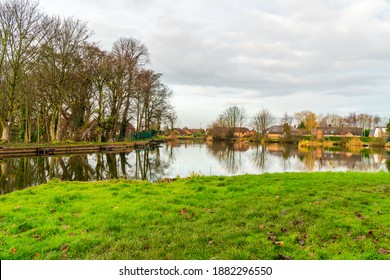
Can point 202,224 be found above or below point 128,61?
below

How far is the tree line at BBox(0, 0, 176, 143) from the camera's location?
2569 cm

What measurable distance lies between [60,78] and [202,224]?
28873 mm

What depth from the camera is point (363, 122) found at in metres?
103

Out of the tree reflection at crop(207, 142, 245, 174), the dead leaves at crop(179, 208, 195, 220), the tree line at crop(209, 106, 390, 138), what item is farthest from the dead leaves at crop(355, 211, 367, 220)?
the tree line at crop(209, 106, 390, 138)

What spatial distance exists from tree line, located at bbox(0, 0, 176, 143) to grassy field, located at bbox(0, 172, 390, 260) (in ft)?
76.5

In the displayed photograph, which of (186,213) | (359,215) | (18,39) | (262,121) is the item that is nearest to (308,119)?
(262,121)

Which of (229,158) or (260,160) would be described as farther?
(229,158)

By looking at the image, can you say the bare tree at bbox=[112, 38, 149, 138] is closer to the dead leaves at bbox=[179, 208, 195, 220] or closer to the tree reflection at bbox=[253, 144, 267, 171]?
the tree reflection at bbox=[253, 144, 267, 171]

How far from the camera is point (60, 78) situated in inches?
1152

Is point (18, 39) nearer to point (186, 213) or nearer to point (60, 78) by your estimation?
point (60, 78)

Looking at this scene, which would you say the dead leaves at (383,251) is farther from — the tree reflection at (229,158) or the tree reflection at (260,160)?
the tree reflection at (260,160)

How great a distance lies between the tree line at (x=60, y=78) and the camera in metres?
25.7
